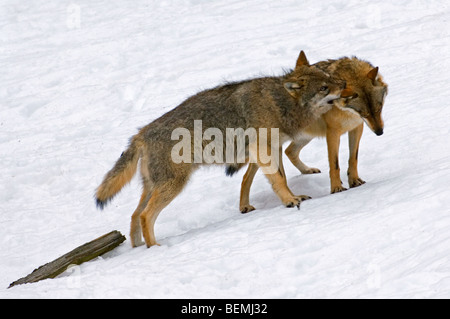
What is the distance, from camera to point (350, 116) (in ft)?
33.4

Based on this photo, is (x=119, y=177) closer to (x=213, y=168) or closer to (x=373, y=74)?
(x=213, y=168)

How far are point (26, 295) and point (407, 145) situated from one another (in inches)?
282

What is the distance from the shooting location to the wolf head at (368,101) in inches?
386

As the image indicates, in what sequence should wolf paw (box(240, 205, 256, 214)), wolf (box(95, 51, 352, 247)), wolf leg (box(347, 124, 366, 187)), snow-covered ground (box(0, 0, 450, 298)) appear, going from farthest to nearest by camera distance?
wolf paw (box(240, 205, 256, 214))
wolf leg (box(347, 124, 366, 187))
wolf (box(95, 51, 352, 247))
snow-covered ground (box(0, 0, 450, 298))

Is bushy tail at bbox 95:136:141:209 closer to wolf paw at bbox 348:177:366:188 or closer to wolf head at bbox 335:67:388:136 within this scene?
wolf head at bbox 335:67:388:136

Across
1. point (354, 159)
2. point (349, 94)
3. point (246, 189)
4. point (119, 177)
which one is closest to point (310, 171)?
point (354, 159)

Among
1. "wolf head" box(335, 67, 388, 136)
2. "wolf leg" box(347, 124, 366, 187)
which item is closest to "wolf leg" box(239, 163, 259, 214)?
"wolf leg" box(347, 124, 366, 187)

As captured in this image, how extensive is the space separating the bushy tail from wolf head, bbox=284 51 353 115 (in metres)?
2.53

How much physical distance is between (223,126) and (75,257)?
2.92 m

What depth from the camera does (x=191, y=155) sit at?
1023 cm

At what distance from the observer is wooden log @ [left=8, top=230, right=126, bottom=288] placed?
9477mm

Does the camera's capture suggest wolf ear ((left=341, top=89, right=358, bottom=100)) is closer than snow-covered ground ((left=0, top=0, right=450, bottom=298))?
No

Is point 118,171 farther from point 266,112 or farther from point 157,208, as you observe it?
point 266,112

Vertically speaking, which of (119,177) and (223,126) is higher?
(223,126)
